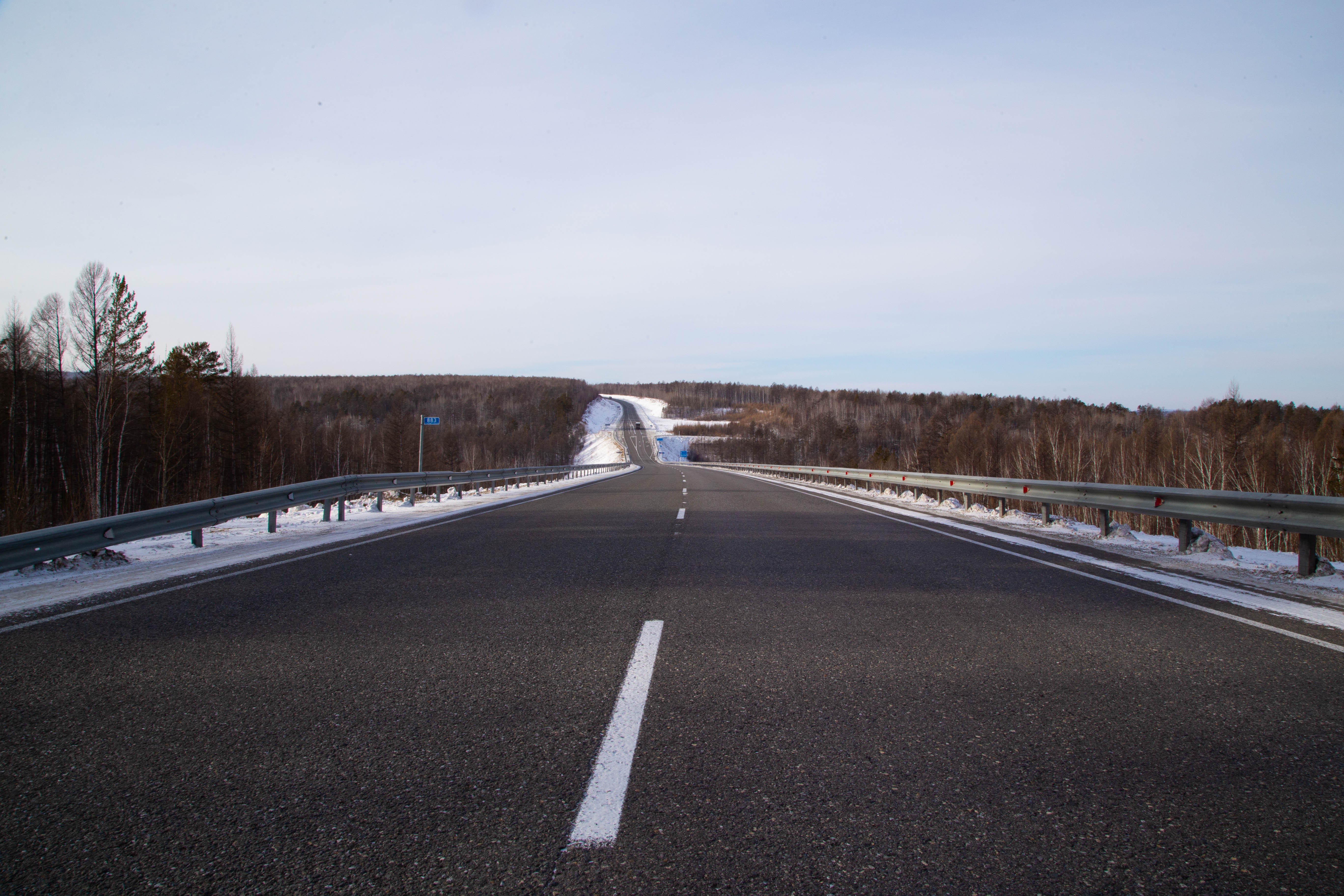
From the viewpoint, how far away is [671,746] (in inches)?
111

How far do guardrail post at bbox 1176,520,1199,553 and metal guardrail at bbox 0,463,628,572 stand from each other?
11.9 metres

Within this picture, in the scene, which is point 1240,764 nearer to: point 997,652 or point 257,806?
Result: point 997,652

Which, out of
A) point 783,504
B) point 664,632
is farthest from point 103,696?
point 783,504

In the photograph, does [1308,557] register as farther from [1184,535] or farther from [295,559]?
[295,559]

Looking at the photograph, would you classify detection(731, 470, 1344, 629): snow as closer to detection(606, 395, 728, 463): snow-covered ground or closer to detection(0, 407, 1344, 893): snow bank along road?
detection(0, 407, 1344, 893): snow bank along road

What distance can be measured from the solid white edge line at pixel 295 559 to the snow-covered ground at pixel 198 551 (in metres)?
0.19

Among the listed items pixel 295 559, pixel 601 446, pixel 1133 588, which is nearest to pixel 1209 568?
pixel 1133 588

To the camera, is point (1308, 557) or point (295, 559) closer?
point (1308, 557)

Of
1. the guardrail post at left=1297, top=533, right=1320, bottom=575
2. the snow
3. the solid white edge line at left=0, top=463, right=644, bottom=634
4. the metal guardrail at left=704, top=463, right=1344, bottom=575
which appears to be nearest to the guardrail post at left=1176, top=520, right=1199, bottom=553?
the metal guardrail at left=704, top=463, right=1344, bottom=575

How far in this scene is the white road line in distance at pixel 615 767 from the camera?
7.14 ft

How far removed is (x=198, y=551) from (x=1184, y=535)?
1259 centimetres

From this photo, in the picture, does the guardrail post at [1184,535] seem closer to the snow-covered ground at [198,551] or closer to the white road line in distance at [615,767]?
the white road line in distance at [615,767]

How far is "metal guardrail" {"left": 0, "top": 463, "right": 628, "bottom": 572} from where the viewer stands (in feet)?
20.9

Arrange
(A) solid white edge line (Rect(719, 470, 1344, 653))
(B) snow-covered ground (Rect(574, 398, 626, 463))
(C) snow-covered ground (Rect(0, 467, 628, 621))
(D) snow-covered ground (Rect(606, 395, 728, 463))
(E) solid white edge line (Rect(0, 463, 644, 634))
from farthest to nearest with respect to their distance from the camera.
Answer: (D) snow-covered ground (Rect(606, 395, 728, 463)), (B) snow-covered ground (Rect(574, 398, 626, 463)), (C) snow-covered ground (Rect(0, 467, 628, 621)), (E) solid white edge line (Rect(0, 463, 644, 634)), (A) solid white edge line (Rect(719, 470, 1344, 653))
